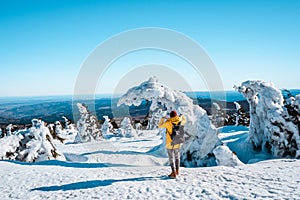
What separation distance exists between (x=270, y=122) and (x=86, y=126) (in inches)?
1054

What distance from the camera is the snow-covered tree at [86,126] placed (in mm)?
36281

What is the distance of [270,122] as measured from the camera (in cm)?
1552

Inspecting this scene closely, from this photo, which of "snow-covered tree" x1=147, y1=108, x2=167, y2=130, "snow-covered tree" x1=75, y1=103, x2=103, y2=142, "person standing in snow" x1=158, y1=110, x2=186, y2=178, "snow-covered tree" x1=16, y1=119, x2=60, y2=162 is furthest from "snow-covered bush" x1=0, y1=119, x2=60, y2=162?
"snow-covered tree" x1=147, y1=108, x2=167, y2=130

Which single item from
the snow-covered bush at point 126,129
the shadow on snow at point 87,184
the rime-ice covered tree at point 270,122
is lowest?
the snow-covered bush at point 126,129

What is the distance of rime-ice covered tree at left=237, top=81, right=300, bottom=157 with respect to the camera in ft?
49.1

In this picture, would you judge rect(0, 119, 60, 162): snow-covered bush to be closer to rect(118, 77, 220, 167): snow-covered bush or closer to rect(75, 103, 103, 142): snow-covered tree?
rect(118, 77, 220, 167): snow-covered bush

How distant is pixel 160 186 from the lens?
27.2 feet

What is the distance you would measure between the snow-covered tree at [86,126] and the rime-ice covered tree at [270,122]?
972 inches

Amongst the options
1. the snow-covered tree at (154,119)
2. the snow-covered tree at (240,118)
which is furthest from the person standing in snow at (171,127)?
the snow-covered tree at (154,119)

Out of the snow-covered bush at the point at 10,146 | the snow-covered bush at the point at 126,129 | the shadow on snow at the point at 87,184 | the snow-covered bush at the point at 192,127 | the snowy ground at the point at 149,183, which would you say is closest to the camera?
the snowy ground at the point at 149,183

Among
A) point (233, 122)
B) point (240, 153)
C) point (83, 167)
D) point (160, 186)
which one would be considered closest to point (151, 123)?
point (233, 122)

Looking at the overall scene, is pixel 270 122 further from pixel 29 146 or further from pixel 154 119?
pixel 154 119

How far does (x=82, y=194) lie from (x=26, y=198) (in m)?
1.65

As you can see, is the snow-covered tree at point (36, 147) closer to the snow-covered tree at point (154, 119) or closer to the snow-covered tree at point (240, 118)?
the snow-covered tree at point (154, 119)
